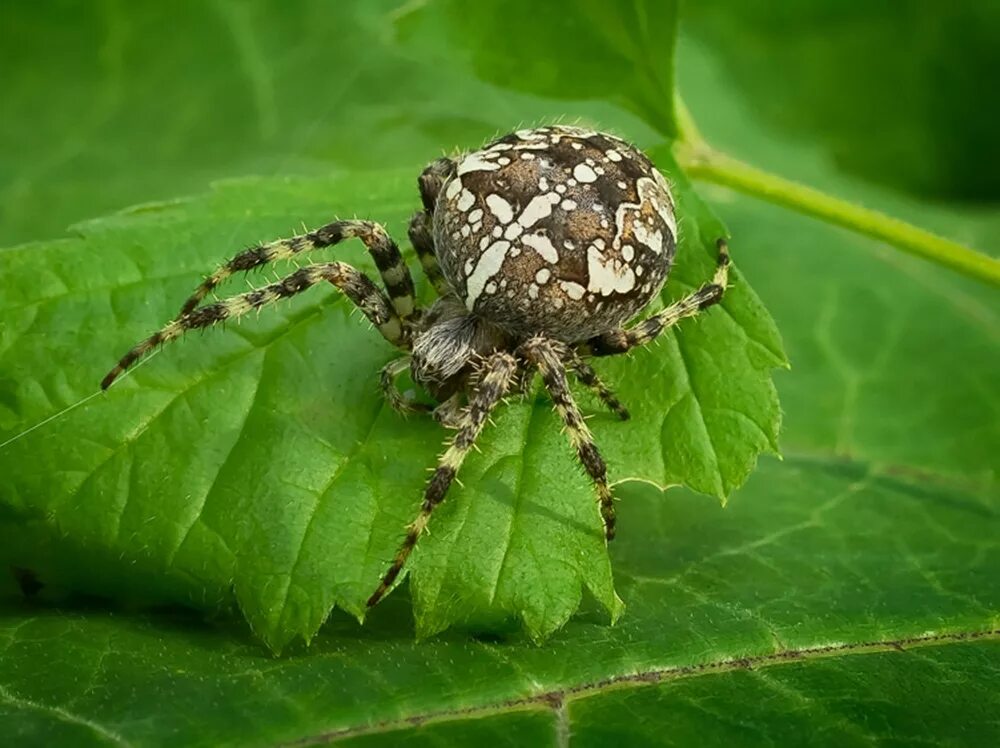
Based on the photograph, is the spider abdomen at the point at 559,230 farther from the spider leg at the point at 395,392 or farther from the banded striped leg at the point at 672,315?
the spider leg at the point at 395,392

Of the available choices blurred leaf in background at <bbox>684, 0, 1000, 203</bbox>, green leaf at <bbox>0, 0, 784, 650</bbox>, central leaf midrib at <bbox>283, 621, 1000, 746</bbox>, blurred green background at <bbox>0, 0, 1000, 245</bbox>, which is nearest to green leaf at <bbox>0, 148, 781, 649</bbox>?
green leaf at <bbox>0, 0, 784, 650</bbox>

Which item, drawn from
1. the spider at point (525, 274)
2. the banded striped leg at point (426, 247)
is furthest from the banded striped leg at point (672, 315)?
the banded striped leg at point (426, 247)

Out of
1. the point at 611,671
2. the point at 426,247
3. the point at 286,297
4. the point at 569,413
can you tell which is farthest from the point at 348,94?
the point at 611,671

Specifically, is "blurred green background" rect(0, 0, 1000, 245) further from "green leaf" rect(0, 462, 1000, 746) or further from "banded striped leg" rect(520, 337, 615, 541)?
"green leaf" rect(0, 462, 1000, 746)

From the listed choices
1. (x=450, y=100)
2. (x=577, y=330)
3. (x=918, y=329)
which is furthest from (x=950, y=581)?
(x=450, y=100)

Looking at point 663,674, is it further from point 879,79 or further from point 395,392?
point 879,79
